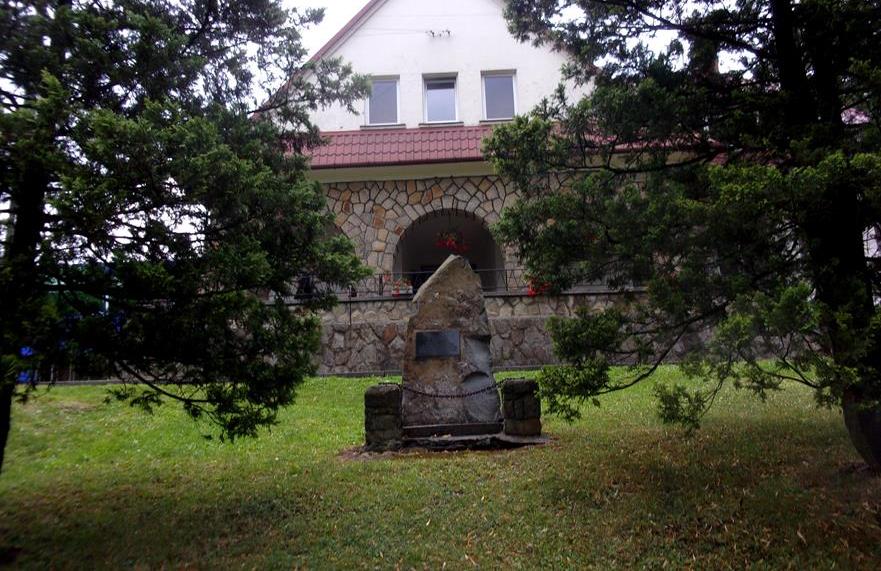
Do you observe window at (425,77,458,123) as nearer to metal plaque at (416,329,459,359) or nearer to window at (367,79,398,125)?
window at (367,79,398,125)

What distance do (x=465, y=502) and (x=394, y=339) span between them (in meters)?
6.10

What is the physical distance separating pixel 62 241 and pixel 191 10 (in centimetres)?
232

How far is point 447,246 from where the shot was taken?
13.3m

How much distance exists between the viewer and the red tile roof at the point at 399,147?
12.3m

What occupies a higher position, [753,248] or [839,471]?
[753,248]

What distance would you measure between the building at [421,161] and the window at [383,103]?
0.02m

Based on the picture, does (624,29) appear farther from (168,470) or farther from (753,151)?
(168,470)

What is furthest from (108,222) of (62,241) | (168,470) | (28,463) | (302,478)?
(28,463)

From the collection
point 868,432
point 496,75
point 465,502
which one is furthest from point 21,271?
point 496,75

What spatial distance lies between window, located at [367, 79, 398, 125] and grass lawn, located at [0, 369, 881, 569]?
8.48m

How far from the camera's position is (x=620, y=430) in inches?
265

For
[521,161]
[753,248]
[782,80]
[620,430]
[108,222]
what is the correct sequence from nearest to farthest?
[108,222], [753,248], [782,80], [521,161], [620,430]

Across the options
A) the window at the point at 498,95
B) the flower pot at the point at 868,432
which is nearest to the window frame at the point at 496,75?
the window at the point at 498,95

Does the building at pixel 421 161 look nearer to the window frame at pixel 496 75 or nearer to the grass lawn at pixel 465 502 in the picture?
the window frame at pixel 496 75
